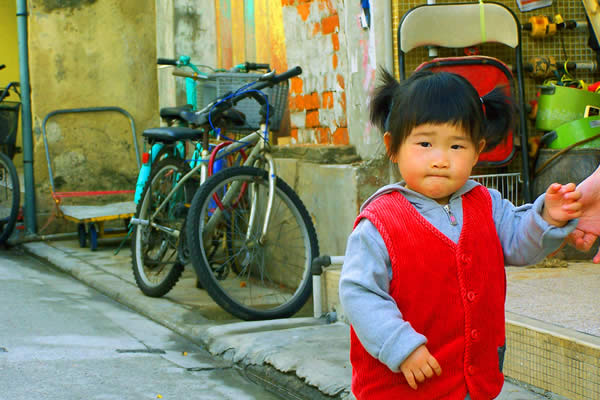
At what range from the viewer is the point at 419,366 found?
6.02ft

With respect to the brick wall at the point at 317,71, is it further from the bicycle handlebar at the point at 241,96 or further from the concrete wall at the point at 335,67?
the bicycle handlebar at the point at 241,96

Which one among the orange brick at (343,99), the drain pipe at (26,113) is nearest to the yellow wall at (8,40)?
the drain pipe at (26,113)

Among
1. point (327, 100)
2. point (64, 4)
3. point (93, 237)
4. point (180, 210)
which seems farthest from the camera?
point (64, 4)

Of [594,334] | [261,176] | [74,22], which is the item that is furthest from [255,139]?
[74,22]

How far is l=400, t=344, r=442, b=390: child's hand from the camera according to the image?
1834mm

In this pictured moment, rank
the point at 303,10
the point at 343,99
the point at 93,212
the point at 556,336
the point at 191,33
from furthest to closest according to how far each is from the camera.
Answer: the point at 191,33, the point at 93,212, the point at 303,10, the point at 343,99, the point at 556,336

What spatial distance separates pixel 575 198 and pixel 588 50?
143 inches

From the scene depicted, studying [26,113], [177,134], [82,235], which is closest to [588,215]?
[177,134]

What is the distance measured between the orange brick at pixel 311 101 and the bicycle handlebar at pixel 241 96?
0.81m

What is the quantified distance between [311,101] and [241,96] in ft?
3.19

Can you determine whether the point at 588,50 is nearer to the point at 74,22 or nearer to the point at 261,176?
the point at 261,176

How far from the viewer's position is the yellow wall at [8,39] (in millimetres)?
12867

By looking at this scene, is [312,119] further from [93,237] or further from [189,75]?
[93,237]

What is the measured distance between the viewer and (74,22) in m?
8.42
